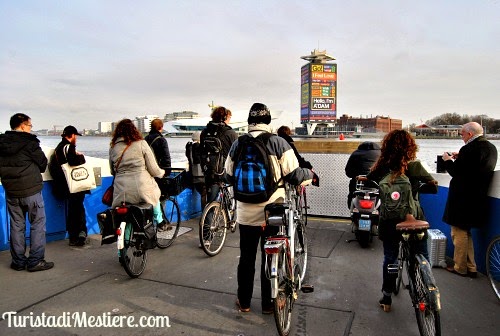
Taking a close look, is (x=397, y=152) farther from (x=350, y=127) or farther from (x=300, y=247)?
(x=350, y=127)

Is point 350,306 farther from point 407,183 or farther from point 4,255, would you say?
point 4,255

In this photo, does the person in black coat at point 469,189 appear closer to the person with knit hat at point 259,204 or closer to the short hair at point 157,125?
the person with knit hat at point 259,204

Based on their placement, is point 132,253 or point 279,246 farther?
point 132,253

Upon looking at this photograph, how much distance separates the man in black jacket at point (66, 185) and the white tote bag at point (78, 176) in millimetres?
61

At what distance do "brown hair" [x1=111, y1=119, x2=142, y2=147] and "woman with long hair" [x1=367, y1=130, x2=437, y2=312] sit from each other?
8.38 ft

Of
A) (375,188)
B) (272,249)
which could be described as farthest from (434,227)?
(272,249)

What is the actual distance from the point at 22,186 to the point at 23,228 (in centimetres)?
51

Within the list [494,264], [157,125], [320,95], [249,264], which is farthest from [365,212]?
[320,95]

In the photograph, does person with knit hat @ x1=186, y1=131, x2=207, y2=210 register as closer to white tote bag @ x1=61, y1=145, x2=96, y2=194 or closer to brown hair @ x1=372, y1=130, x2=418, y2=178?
white tote bag @ x1=61, y1=145, x2=96, y2=194

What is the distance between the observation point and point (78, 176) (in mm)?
4977

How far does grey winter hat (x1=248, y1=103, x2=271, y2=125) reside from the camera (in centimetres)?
303

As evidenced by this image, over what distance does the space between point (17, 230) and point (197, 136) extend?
119 inches

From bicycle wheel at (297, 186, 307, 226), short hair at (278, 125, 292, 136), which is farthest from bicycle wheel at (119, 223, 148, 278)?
short hair at (278, 125, 292, 136)

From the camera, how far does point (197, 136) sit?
20.5ft
